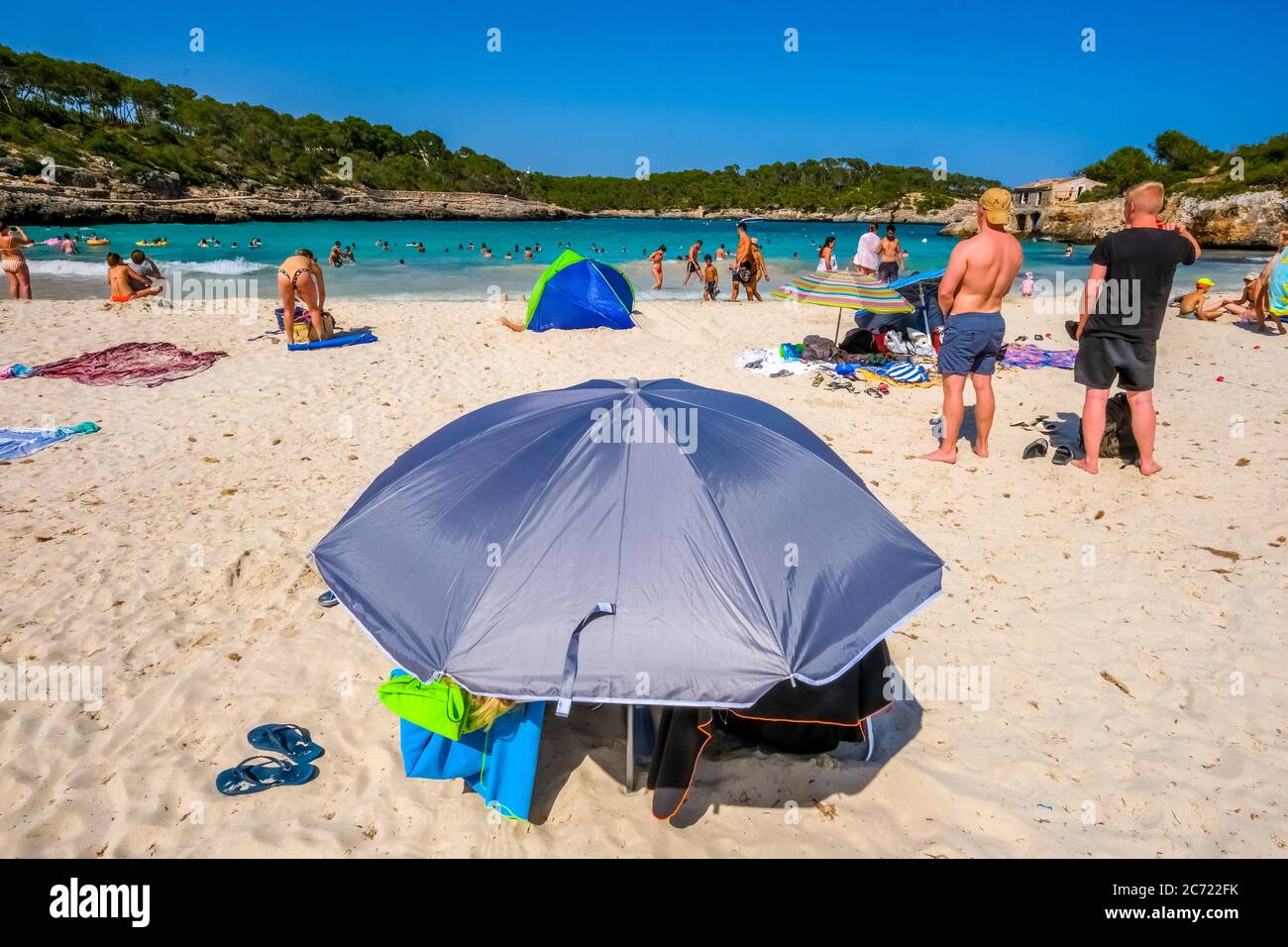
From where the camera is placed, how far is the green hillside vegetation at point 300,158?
62500 mm

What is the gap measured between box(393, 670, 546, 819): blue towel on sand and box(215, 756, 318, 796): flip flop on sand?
27.6 inches

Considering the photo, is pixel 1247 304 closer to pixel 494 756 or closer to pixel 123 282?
pixel 494 756

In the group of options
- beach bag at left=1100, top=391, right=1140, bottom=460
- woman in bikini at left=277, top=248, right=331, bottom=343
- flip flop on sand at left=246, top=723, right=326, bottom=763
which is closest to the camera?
flip flop on sand at left=246, top=723, right=326, bottom=763

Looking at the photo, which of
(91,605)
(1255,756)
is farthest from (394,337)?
(1255,756)

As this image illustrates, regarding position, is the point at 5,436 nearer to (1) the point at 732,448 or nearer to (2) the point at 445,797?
(2) the point at 445,797

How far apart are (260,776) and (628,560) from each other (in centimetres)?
215

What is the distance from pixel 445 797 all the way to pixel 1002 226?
577 cm

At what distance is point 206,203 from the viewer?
5825 cm

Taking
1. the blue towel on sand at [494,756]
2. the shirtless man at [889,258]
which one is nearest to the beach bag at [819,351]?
the shirtless man at [889,258]

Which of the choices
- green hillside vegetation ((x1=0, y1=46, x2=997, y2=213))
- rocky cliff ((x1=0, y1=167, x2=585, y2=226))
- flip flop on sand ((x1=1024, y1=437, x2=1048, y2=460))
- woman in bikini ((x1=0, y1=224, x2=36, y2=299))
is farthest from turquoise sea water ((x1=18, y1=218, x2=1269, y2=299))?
green hillside vegetation ((x1=0, y1=46, x2=997, y2=213))

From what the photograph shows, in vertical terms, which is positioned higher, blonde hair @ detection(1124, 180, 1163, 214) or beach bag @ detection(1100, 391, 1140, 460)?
blonde hair @ detection(1124, 180, 1163, 214)

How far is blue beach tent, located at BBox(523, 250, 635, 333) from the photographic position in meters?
11.9

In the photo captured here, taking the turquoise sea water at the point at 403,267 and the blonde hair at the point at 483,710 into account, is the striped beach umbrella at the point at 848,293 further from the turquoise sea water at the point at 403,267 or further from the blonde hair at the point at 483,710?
the turquoise sea water at the point at 403,267

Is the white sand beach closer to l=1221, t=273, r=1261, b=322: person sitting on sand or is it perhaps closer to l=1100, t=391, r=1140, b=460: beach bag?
l=1100, t=391, r=1140, b=460: beach bag
